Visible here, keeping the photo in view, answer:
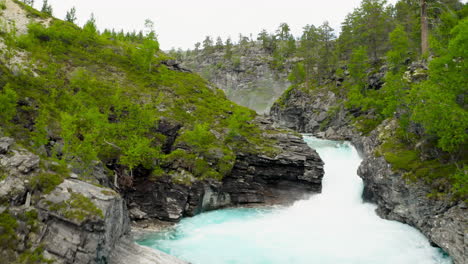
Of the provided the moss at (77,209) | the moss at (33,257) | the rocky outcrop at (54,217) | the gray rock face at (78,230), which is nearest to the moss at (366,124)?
the rocky outcrop at (54,217)

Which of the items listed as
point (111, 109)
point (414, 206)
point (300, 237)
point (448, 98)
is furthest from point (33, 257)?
point (448, 98)

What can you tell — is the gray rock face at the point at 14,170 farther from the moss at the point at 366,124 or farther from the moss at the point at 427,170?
the moss at the point at 366,124

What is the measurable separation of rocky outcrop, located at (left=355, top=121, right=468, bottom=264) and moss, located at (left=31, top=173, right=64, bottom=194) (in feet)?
90.8

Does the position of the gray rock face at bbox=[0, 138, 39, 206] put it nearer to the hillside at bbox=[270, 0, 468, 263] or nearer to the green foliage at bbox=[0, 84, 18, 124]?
the green foliage at bbox=[0, 84, 18, 124]

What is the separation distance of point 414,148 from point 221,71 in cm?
12689

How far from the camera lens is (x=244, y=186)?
3666cm

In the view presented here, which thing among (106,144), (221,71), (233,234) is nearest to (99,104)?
(106,144)

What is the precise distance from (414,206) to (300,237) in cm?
1101

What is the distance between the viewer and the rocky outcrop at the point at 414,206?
20.0m

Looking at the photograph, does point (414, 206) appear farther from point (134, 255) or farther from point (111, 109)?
point (111, 109)

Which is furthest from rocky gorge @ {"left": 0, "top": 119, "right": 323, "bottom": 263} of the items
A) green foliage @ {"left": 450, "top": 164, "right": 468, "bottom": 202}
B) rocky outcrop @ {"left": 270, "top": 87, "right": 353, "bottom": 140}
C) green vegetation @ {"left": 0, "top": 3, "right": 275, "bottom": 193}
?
rocky outcrop @ {"left": 270, "top": 87, "right": 353, "bottom": 140}

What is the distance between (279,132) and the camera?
143ft

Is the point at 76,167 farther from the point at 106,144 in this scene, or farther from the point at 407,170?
the point at 407,170

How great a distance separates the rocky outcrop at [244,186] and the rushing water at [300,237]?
1816 mm
